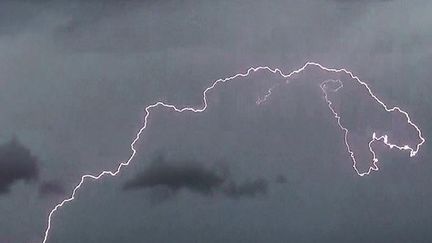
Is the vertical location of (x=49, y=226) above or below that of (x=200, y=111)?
below

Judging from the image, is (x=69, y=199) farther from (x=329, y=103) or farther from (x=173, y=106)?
(x=329, y=103)

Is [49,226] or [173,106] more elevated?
[173,106]

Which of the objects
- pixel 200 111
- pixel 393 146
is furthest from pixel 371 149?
pixel 200 111

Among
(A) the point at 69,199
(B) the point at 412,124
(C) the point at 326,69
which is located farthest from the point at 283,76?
(A) the point at 69,199

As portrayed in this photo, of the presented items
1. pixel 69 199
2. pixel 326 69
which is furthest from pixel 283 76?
pixel 69 199

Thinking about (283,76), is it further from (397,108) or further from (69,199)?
(69,199)

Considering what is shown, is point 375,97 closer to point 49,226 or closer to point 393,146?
point 393,146
